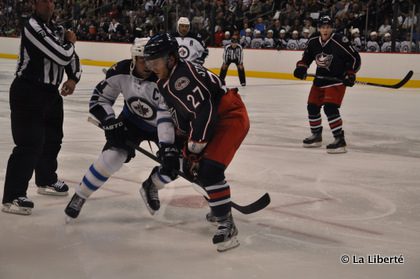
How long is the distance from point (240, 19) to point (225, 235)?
14.2 metres

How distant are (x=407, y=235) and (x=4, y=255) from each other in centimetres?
188

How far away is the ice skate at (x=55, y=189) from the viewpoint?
158 inches

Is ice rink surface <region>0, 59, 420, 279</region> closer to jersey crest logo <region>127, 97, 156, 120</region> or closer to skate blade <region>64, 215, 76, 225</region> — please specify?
skate blade <region>64, 215, 76, 225</region>

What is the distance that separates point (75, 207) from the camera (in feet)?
11.2

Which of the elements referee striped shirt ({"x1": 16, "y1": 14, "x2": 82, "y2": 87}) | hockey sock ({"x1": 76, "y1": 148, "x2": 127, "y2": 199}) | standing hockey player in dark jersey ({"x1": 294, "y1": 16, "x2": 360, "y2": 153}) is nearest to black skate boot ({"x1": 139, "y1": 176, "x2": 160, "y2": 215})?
hockey sock ({"x1": 76, "y1": 148, "x2": 127, "y2": 199})

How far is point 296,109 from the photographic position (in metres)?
9.17

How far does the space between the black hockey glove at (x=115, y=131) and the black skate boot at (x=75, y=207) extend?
333 millimetres

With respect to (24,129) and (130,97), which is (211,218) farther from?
(24,129)

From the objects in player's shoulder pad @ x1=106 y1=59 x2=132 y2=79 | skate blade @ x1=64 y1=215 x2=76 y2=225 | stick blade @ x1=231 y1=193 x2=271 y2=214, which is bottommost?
skate blade @ x1=64 y1=215 x2=76 y2=225

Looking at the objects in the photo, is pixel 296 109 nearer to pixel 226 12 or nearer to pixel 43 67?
pixel 43 67

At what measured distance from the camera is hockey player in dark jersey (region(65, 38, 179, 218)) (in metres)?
3.35

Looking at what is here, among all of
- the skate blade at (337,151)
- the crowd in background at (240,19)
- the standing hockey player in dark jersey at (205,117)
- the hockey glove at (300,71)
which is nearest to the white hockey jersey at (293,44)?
the crowd in background at (240,19)

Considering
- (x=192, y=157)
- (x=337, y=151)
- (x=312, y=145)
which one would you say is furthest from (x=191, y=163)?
(x=312, y=145)

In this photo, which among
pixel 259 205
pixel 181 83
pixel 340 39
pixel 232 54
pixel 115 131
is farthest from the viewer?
pixel 232 54
